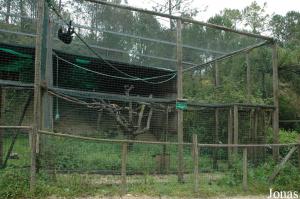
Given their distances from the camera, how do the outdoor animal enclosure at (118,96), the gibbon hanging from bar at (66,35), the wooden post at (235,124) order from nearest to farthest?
the outdoor animal enclosure at (118,96) < the gibbon hanging from bar at (66,35) < the wooden post at (235,124)

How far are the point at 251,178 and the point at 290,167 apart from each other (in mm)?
1025

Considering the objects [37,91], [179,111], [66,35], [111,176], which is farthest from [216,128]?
[37,91]

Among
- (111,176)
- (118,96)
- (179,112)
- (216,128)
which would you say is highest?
(118,96)

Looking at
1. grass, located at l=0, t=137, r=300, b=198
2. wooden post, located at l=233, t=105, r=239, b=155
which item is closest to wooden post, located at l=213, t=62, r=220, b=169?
grass, located at l=0, t=137, r=300, b=198

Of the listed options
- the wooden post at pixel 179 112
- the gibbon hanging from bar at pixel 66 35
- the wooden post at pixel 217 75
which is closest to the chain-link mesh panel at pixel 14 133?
the gibbon hanging from bar at pixel 66 35

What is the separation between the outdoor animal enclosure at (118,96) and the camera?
7051 mm

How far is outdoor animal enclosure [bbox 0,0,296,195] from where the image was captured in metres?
7.05

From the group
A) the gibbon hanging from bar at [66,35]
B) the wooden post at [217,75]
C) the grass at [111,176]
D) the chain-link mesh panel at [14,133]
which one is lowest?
the grass at [111,176]

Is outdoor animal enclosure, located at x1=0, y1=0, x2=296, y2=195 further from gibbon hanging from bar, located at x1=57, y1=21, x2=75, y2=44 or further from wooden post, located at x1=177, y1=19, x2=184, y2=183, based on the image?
gibbon hanging from bar, located at x1=57, y1=21, x2=75, y2=44

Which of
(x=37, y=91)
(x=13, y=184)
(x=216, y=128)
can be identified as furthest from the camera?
(x=216, y=128)

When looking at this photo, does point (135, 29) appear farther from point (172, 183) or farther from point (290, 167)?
point (290, 167)

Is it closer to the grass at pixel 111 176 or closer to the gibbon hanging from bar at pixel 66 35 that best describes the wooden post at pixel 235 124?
the grass at pixel 111 176

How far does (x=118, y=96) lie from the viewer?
26.3ft

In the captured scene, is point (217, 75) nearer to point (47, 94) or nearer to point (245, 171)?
point (245, 171)
